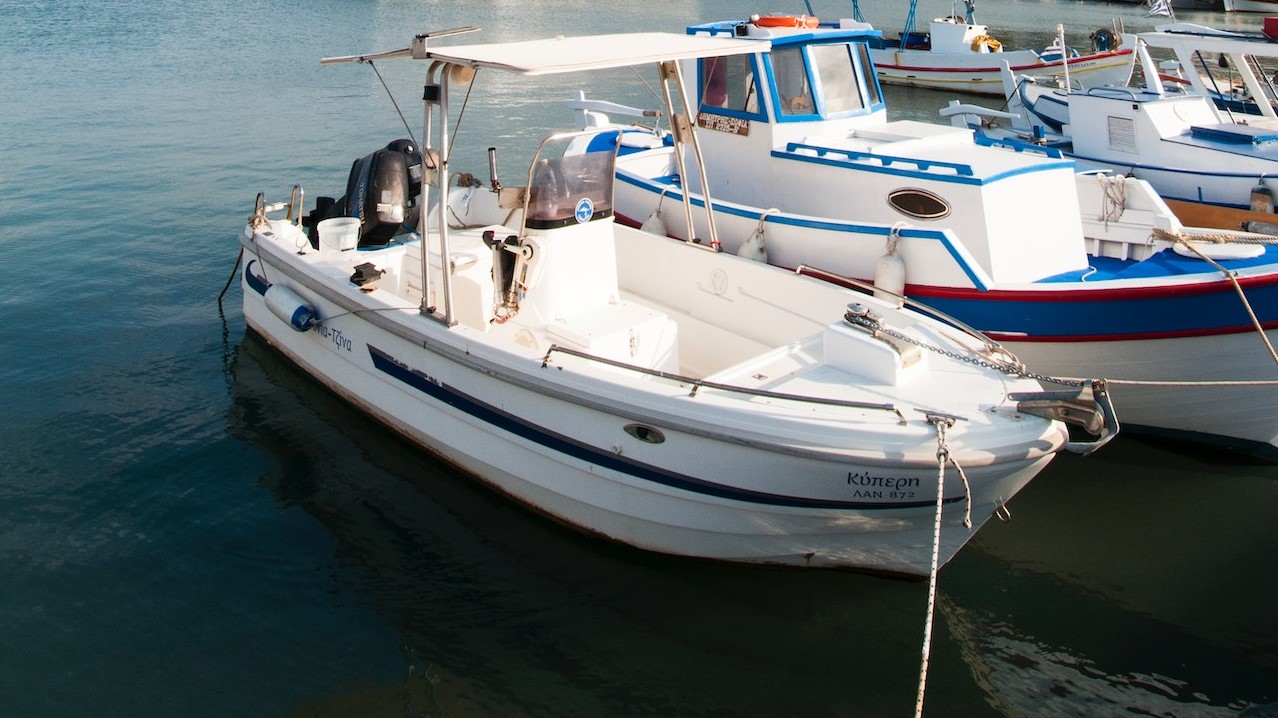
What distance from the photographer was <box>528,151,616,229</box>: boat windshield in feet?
23.3

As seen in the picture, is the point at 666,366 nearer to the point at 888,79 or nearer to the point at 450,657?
the point at 450,657

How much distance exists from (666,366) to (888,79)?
2583 centimetres

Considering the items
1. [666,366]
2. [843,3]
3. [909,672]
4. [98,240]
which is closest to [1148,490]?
[909,672]

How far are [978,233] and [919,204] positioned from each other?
599 mm

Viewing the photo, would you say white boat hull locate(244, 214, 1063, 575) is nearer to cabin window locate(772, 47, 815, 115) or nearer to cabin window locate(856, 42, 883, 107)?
cabin window locate(772, 47, 815, 115)

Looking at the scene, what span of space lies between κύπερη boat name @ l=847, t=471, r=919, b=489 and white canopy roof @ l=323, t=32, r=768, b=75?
9.20 feet

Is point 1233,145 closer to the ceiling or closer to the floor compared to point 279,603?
closer to the ceiling

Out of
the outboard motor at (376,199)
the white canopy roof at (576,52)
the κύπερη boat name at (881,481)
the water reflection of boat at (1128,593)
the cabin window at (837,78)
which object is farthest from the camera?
the cabin window at (837,78)

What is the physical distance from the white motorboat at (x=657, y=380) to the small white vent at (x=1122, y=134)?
25.0 ft

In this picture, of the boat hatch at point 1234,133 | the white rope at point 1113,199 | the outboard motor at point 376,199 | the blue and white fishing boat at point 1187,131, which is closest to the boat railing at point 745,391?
the outboard motor at point 376,199

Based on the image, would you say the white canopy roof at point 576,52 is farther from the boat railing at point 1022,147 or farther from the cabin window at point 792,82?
the boat railing at point 1022,147

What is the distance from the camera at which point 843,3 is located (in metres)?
49.9

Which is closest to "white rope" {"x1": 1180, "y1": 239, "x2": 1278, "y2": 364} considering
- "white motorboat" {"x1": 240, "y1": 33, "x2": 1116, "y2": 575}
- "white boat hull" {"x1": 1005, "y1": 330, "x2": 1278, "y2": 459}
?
"white boat hull" {"x1": 1005, "y1": 330, "x2": 1278, "y2": 459}

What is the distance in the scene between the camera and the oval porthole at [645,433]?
600 centimetres
